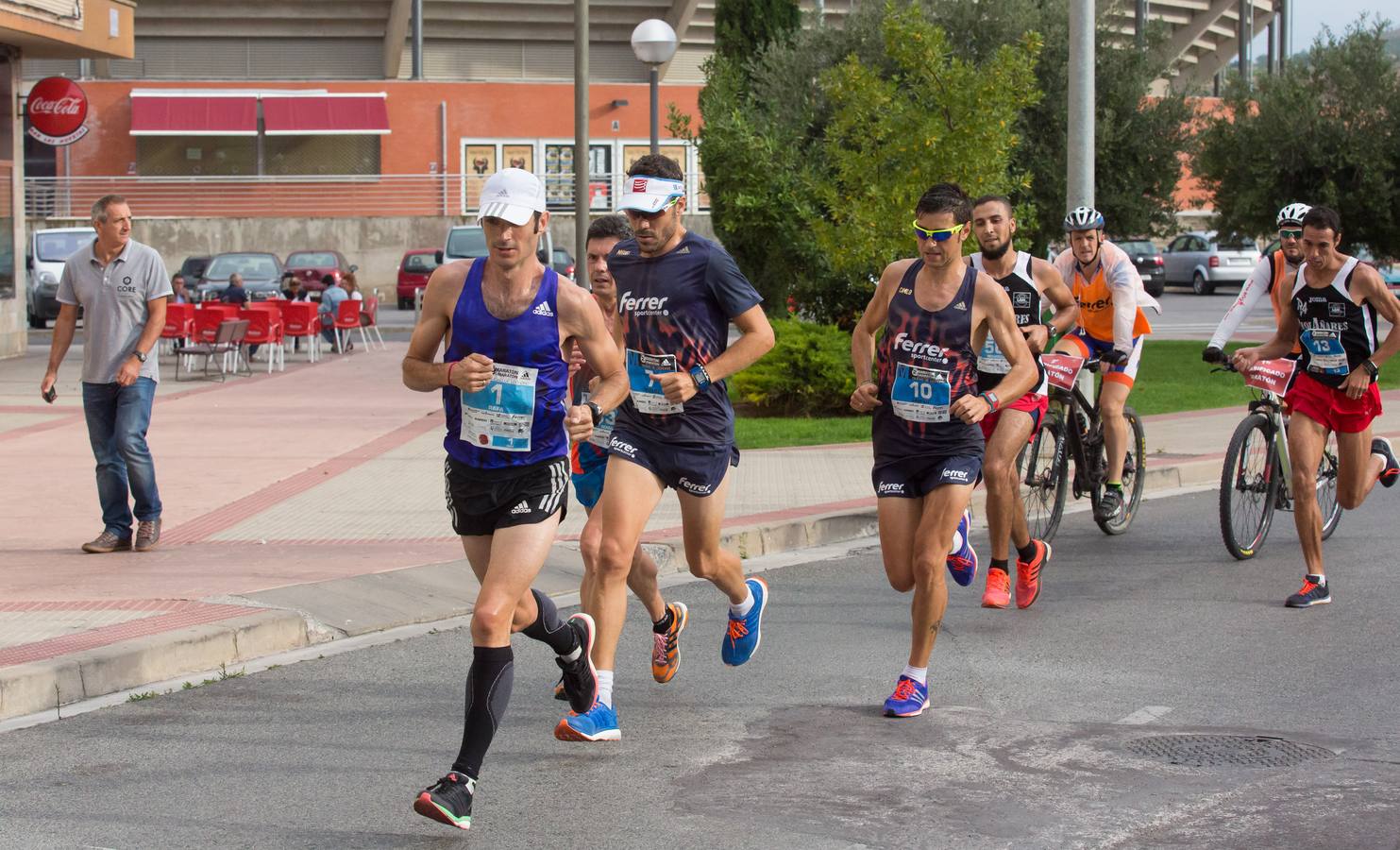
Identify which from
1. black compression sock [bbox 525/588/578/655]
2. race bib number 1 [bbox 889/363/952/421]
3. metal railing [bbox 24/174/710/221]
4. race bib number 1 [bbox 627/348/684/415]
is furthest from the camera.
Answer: metal railing [bbox 24/174/710/221]

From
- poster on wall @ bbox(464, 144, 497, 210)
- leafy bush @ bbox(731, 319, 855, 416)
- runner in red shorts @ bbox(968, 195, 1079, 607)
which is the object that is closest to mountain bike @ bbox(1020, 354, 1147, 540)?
runner in red shorts @ bbox(968, 195, 1079, 607)

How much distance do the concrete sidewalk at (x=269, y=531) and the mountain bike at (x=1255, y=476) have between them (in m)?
1.76

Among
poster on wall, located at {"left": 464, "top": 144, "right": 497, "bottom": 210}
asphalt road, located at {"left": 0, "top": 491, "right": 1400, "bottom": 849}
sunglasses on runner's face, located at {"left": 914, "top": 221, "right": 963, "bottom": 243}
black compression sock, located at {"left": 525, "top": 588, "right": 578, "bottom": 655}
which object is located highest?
poster on wall, located at {"left": 464, "top": 144, "right": 497, "bottom": 210}

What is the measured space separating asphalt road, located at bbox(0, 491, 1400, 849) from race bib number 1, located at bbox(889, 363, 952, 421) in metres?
1.08

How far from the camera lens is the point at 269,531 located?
406 inches

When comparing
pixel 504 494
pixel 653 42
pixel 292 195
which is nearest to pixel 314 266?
pixel 292 195

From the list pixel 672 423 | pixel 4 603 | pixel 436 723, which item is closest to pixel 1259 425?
pixel 672 423

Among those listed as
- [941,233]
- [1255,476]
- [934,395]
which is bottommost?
[1255,476]

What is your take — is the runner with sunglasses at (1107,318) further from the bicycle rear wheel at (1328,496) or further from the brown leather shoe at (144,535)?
the brown leather shoe at (144,535)

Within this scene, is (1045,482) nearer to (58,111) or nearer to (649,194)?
(649,194)

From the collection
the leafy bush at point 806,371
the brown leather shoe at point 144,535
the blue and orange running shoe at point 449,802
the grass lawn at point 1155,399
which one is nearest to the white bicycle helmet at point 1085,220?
the grass lawn at point 1155,399

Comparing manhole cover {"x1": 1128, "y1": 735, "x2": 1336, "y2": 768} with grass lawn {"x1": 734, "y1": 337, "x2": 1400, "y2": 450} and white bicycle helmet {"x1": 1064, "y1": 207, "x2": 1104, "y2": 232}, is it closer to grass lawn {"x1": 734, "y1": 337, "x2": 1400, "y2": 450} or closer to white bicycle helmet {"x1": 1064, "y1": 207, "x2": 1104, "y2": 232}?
white bicycle helmet {"x1": 1064, "y1": 207, "x2": 1104, "y2": 232}

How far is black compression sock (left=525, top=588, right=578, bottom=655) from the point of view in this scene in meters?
5.95

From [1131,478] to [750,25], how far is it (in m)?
17.2
